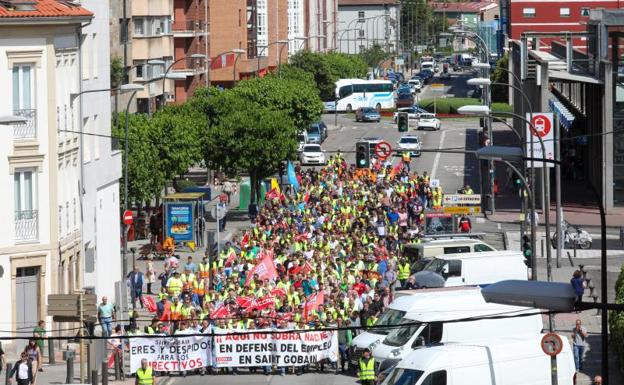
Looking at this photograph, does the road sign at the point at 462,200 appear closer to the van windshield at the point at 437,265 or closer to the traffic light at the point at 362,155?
the traffic light at the point at 362,155

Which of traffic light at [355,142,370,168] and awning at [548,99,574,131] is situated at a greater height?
awning at [548,99,574,131]

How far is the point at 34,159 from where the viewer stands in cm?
4162

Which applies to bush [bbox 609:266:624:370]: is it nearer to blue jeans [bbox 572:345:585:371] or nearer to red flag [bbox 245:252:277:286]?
blue jeans [bbox 572:345:585:371]

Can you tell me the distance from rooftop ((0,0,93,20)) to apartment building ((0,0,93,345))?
25 millimetres

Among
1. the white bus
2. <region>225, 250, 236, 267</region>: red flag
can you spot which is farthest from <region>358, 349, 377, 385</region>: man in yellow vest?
the white bus

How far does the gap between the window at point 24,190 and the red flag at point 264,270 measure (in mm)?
6491

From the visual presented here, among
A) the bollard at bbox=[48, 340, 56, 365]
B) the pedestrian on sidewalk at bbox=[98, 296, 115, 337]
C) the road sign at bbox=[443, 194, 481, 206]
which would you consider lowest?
the bollard at bbox=[48, 340, 56, 365]

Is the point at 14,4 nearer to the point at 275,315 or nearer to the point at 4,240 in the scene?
the point at 4,240

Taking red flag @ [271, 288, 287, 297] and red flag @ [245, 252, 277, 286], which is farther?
red flag @ [245, 252, 277, 286]

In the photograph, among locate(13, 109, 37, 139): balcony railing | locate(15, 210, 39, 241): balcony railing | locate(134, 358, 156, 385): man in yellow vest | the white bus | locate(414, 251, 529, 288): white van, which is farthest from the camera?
the white bus

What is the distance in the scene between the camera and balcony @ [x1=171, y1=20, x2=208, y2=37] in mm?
103438

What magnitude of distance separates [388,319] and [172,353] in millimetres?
4841

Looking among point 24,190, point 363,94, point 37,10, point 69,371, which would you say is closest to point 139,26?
point 363,94

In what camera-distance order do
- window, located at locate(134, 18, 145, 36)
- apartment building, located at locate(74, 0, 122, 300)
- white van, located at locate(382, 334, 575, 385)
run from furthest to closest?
window, located at locate(134, 18, 145, 36) < apartment building, located at locate(74, 0, 122, 300) < white van, located at locate(382, 334, 575, 385)
